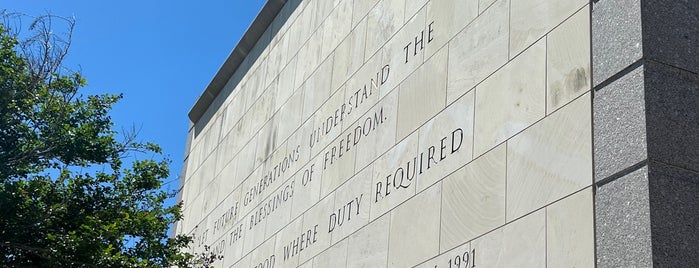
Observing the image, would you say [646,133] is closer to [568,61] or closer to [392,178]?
[568,61]

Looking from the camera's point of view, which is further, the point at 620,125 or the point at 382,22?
the point at 382,22

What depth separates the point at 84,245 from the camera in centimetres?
1416

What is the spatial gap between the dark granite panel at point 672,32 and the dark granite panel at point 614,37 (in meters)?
0.09

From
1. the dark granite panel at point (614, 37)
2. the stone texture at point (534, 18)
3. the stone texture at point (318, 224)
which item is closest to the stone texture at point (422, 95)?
the stone texture at point (534, 18)

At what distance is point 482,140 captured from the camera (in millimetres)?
10438

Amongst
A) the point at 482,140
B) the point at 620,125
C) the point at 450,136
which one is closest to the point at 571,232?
the point at 620,125

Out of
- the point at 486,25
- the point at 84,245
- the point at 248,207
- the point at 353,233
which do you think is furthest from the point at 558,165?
the point at 248,207

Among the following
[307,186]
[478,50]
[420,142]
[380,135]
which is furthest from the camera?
[307,186]

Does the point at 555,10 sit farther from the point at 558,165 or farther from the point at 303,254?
the point at 303,254

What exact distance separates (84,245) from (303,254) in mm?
3342

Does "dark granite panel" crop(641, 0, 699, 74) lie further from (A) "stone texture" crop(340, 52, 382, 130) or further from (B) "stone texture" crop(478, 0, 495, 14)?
(A) "stone texture" crop(340, 52, 382, 130)

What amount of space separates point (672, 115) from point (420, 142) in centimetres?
431

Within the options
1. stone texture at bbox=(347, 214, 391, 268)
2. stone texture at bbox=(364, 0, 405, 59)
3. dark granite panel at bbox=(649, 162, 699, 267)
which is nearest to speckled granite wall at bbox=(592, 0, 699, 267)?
dark granite panel at bbox=(649, 162, 699, 267)

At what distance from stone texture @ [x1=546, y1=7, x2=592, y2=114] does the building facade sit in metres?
0.02
